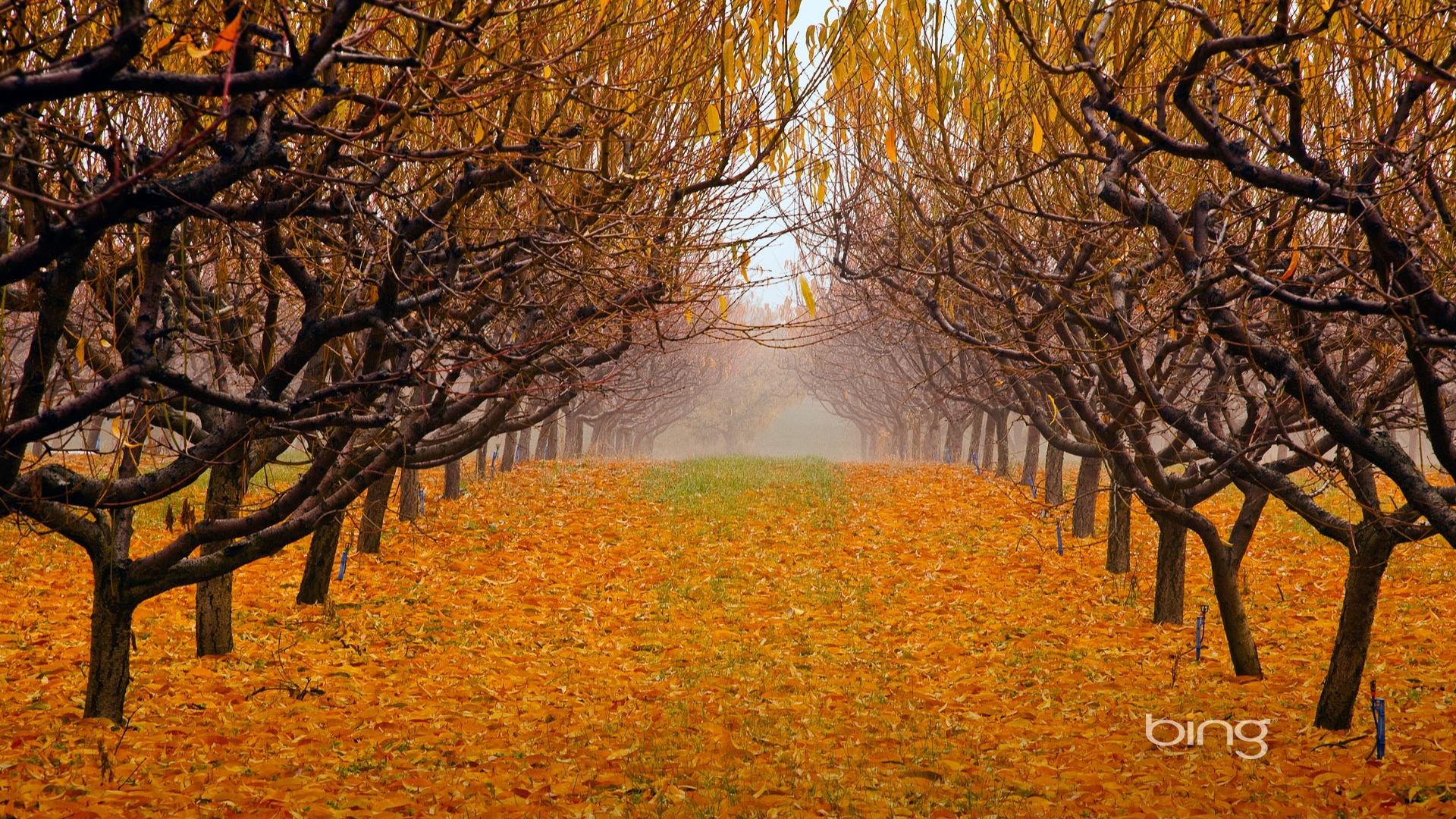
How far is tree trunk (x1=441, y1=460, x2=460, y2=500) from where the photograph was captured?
16.5 metres

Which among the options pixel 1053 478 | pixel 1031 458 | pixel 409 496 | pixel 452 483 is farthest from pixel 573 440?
pixel 1053 478

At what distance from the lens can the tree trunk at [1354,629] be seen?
5.96 m

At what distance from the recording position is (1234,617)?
7590 mm

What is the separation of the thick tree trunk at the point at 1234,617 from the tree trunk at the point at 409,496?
10509mm

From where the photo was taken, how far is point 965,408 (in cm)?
2692

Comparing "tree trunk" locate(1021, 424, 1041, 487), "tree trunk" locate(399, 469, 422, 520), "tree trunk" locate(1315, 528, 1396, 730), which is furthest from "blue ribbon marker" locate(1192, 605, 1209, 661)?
"tree trunk" locate(399, 469, 422, 520)

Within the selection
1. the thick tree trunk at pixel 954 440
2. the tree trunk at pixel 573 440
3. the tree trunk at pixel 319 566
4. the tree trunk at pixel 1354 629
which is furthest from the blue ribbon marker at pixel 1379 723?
the tree trunk at pixel 573 440

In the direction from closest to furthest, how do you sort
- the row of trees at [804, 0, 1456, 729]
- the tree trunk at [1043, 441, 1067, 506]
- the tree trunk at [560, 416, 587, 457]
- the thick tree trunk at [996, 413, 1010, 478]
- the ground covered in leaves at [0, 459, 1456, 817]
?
the row of trees at [804, 0, 1456, 729] → the ground covered in leaves at [0, 459, 1456, 817] → the tree trunk at [1043, 441, 1067, 506] → the thick tree trunk at [996, 413, 1010, 478] → the tree trunk at [560, 416, 587, 457]

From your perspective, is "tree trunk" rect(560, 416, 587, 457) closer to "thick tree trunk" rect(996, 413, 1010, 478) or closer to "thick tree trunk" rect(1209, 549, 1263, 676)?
"thick tree trunk" rect(996, 413, 1010, 478)

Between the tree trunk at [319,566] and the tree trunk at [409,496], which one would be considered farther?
the tree trunk at [409,496]

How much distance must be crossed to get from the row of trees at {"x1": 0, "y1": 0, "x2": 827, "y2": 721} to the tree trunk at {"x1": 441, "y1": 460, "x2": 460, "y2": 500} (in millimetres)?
8708

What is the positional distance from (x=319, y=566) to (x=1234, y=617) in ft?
29.1

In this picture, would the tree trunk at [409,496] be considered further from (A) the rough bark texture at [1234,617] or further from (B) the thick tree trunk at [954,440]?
(B) the thick tree trunk at [954,440]

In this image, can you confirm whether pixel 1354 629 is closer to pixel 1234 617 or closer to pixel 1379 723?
pixel 1379 723
